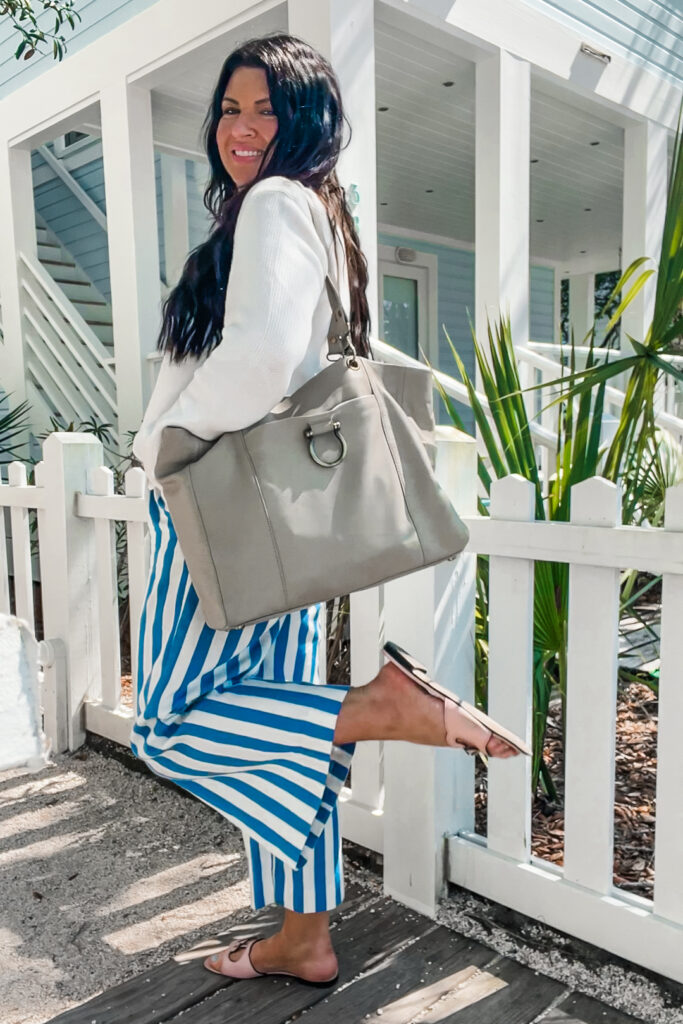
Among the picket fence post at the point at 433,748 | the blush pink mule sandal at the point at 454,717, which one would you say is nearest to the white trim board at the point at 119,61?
the picket fence post at the point at 433,748

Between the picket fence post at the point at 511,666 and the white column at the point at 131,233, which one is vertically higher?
the white column at the point at 131,233

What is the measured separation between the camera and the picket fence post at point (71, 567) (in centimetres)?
300

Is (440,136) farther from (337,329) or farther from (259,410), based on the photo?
(259,410)

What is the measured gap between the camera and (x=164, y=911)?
202 centimetres

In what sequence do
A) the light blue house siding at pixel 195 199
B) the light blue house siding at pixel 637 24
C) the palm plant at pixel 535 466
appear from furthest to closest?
1. the light blue house siding at pixel 195 199
2. the light blue house siding at pixel 637 24
3. the palm plant at pixel 535 466

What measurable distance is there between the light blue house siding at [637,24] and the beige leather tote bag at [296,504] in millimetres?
4708

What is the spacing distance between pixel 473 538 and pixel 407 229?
7803mm

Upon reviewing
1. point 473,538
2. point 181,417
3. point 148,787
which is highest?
point 181,417

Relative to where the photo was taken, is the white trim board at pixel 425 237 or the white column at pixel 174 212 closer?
the white column at pixel 174 212

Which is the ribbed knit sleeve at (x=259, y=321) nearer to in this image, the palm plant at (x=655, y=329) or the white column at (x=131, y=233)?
the palm plant at (x=655, y=329)

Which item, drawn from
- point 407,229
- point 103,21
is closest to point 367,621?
point 103,21

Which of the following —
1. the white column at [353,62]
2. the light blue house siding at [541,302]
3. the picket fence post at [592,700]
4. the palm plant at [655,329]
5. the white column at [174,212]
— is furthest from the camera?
the light blue house siding at [541,302]

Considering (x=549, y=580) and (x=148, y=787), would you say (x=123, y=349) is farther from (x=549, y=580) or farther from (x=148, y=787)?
(x=549, y=580)

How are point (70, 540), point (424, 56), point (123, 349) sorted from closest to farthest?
point (70, 540)
point (424, 56)
point (123, 349)
